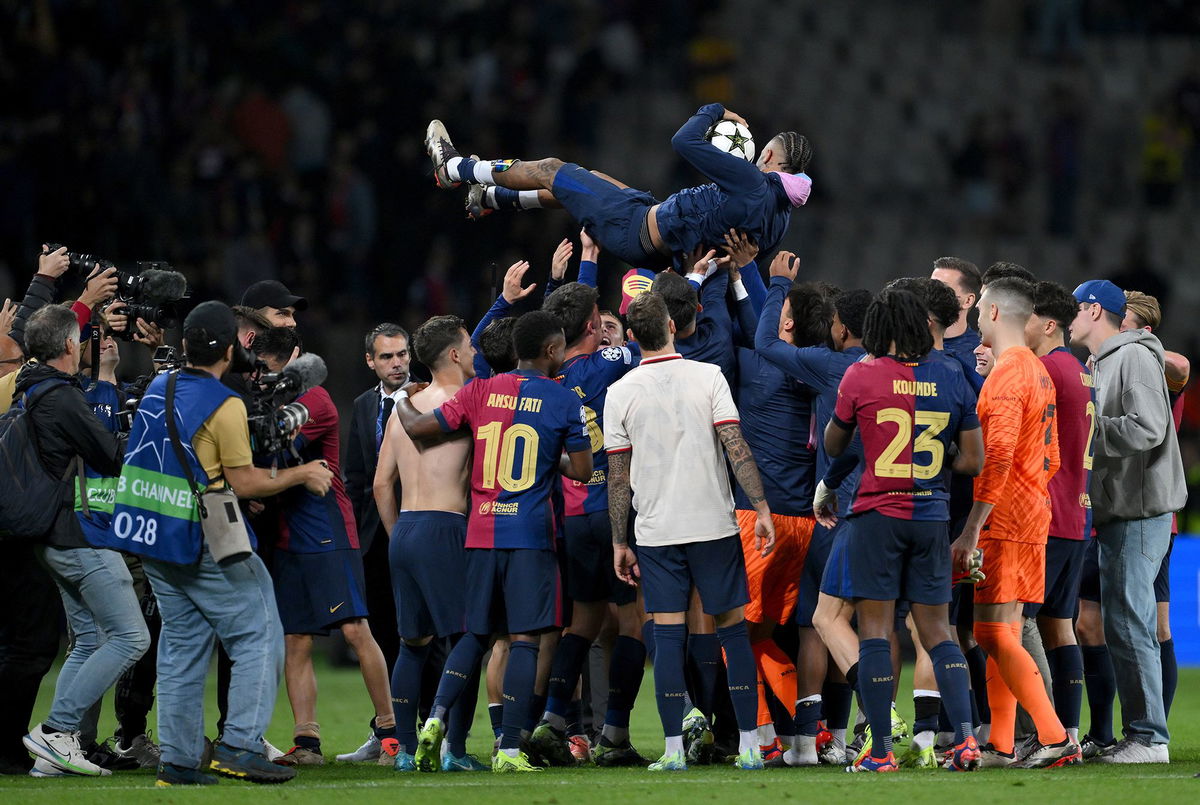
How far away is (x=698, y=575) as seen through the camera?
771 centimetres

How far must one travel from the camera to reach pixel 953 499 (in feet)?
27.5

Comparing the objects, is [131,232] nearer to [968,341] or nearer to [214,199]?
[214,199]

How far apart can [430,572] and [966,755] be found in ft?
9.12

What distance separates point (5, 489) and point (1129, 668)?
5.80 metres

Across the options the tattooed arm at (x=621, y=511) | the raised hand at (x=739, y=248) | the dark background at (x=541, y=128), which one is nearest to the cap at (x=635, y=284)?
the raised hand at (x=739, y=248)

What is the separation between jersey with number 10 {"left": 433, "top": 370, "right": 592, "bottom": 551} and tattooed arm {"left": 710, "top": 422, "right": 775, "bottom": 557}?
726mm

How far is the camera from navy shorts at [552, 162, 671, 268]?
30.1 ft

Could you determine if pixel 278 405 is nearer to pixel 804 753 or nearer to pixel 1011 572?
pixel 804 753

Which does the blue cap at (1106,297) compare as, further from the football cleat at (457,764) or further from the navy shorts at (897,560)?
the football cleat at (457,764)

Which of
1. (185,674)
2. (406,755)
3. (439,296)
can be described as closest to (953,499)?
(406,755)

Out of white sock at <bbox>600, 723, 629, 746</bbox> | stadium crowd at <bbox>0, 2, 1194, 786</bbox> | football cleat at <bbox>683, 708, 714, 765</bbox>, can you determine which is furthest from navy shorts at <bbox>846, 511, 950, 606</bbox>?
white sock at <bbox>600, 723, 629, 746</bbox>

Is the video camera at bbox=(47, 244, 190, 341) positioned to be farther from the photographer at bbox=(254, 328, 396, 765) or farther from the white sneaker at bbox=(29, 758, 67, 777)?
the white sneaker at bbox=(29, 758, 67, 777)

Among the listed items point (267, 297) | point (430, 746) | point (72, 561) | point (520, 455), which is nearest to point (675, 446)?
point (520, 455)

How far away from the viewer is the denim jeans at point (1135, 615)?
26.5ft
